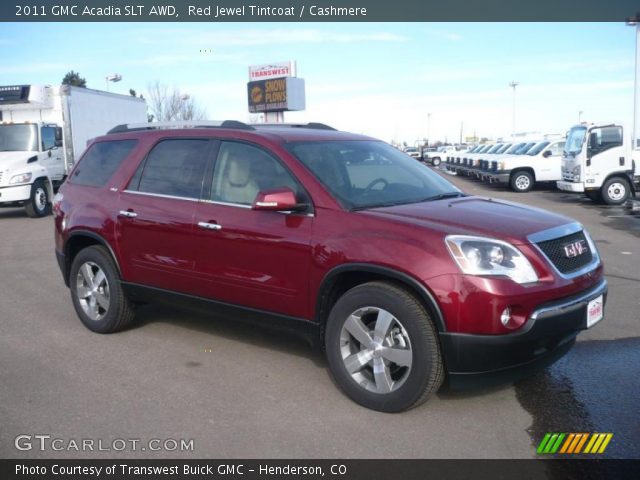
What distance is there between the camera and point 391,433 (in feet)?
12.8

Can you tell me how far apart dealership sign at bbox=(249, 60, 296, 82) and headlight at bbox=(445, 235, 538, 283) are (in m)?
38.3

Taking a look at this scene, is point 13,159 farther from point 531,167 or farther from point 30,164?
point 531,167

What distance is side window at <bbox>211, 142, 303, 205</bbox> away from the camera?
481 cm

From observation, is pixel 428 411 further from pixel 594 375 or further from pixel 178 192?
pixel 178 192

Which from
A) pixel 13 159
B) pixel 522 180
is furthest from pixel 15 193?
pixel 522 180

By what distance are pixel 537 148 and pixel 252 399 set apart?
2184cm

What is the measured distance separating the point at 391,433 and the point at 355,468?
463mm

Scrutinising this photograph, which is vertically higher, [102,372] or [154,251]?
[154,251]

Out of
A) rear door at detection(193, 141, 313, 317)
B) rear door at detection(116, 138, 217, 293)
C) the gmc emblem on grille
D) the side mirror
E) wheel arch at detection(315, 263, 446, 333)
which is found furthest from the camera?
rear door at detection(116, 138, 217, 293)

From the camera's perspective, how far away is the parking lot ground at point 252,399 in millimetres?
3797

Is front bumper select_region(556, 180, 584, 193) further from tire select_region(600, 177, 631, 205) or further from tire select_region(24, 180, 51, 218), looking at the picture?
tire select_region(24, 180, 51, 218)

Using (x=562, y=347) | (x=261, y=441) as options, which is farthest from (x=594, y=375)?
(x=261, y=441)

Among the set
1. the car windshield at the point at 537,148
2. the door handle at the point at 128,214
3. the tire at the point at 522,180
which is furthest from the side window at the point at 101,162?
the car windshield at the point at 537,148

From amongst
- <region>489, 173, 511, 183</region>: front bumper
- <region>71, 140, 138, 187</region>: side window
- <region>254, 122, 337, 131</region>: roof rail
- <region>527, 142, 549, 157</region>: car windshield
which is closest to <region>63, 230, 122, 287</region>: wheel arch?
<region>71, 140, 138, 187</region>: side window
